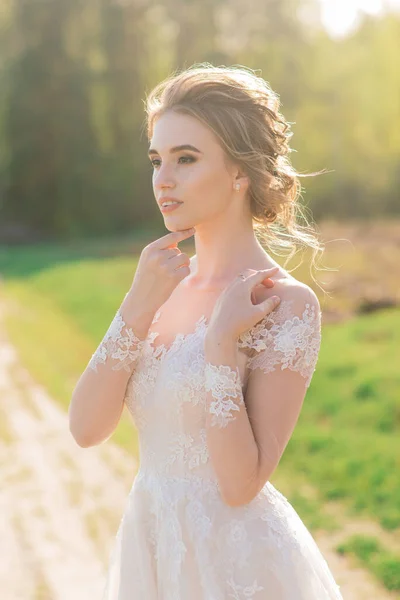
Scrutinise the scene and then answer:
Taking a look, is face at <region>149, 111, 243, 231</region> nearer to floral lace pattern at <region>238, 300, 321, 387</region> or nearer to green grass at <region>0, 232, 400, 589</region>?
floral lace pattern at <region>238, 300, 321, 387</region>

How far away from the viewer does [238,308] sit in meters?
2.23

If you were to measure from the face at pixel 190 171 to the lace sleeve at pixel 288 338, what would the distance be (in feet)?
1.13

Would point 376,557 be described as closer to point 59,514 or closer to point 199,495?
point 59,514

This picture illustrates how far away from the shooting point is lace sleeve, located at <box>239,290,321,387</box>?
2293mm

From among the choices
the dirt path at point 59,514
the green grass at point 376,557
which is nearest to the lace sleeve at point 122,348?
the dirt path at point 59,514

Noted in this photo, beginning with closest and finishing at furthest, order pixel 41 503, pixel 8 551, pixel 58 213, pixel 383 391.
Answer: pixel 8 551
pixel 41 503
pixel 383 391
pixel 58 213

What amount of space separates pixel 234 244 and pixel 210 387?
47 cm

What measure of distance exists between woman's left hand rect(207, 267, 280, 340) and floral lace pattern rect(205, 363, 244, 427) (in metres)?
0.09

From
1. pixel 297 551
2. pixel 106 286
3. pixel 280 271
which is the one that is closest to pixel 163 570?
pixel 297 551

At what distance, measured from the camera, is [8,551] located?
588 cm

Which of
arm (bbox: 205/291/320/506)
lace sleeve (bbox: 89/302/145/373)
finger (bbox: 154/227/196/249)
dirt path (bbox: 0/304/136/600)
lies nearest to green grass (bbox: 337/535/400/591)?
dirt path (bbox: 0/304/136/600)

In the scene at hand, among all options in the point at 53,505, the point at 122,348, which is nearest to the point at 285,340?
the point at 122,348

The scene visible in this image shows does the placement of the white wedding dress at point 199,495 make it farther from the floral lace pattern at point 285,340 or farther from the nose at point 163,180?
the nose at point 163,180

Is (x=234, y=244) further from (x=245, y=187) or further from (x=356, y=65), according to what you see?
(x=356, y=65)
